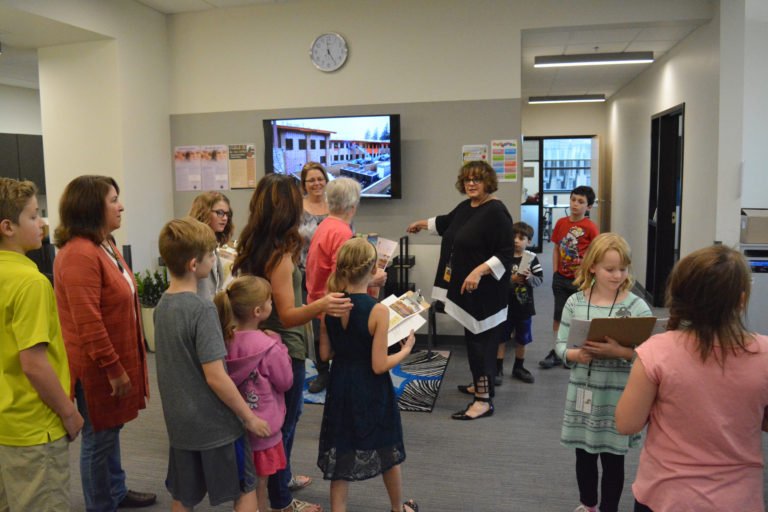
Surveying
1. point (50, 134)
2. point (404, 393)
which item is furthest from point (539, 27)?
point (50, 134)

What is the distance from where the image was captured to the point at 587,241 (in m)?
4.02

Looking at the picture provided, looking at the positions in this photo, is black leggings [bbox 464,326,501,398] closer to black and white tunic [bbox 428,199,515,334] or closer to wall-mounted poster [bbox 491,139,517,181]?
black and white tunic [bbox 428,199,515,334]

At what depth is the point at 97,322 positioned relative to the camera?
1934mm

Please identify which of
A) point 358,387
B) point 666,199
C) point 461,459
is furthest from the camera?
point 666,199

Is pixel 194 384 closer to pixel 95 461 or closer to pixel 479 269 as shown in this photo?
pixel 95 461

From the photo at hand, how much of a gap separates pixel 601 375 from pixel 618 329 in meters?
0.24

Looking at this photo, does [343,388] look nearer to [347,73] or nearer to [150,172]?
[347,73]

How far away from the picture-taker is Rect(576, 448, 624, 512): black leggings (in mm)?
2059

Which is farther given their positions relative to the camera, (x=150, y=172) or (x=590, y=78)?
(x=590, y=78)

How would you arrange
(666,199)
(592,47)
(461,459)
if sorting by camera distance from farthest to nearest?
(666,199) → (592,47) → (461,459)

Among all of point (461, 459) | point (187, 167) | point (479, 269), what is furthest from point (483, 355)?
point (187, 167)

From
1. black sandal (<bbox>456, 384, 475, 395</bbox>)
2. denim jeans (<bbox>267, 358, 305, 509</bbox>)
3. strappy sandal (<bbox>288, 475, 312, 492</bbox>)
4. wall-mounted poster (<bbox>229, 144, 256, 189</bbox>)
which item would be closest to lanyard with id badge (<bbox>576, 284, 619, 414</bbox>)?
denim jeans (<bbox>267, 358, 305, 509</bbox>)

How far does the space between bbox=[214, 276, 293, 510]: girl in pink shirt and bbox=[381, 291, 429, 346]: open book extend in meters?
0.43

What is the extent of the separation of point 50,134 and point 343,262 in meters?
4.19
